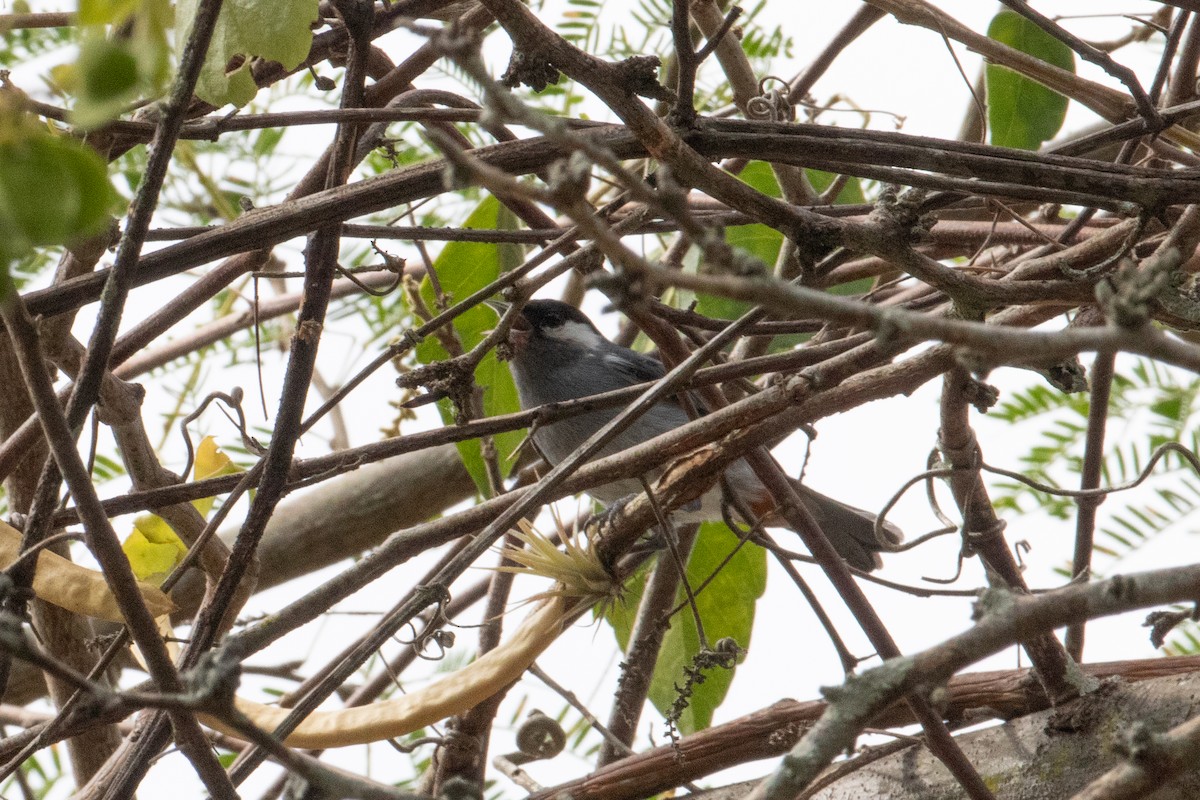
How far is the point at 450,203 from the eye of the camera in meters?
3.73

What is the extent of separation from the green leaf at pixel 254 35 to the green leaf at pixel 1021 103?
150 cm

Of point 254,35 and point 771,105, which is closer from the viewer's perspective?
point 254,35

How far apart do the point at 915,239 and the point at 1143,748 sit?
2.53 ft

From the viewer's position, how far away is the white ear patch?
14.3 feet

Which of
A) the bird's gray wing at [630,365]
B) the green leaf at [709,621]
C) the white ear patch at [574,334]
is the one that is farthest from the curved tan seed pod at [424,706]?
the white ear patch at [574,334]

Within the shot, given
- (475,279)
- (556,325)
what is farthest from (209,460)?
(556,325)

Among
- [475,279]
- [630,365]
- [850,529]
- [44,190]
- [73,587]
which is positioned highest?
[630,365]

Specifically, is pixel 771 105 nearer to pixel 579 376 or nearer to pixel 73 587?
pixel 73 587

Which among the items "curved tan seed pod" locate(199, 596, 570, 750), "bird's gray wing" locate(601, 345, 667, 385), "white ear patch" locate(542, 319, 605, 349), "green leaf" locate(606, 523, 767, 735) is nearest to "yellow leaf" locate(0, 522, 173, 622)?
"curved tan seed pod" locate(199, 596, 570, 750)

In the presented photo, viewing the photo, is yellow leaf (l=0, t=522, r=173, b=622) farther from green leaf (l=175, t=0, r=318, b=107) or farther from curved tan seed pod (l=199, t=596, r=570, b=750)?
green leaf (l=175, t=0, r=318, b=107)

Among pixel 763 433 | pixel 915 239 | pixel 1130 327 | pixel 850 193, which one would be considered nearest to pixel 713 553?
pixel 850 193

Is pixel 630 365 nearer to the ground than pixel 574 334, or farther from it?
nearer to the ground

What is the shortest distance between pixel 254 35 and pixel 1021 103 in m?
1.63

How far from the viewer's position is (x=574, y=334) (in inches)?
172
